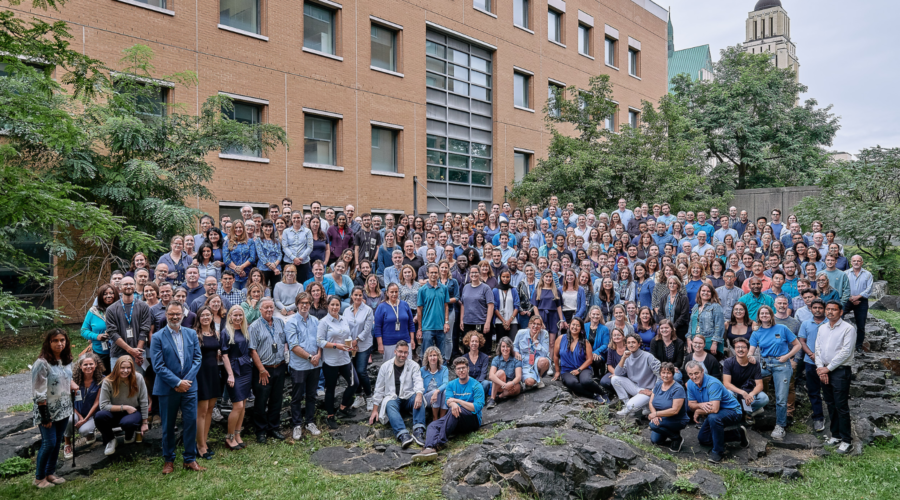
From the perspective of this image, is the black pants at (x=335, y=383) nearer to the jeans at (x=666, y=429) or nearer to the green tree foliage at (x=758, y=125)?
the jeans at (x=666, y=429)

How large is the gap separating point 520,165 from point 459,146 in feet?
12.7

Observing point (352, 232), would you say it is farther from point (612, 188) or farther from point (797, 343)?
point (612, 188)

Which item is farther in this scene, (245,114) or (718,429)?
(245,114)

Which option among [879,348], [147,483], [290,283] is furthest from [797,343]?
[147,483]

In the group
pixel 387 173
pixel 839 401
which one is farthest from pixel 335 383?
pixel 387 173

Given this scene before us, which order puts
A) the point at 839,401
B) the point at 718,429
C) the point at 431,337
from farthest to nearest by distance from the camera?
the point at 431,337
the point at 839,401
the point at 718,429

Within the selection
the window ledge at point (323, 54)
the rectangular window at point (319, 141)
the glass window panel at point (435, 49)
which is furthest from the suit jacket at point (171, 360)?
the glass window panel at point (435, 49)

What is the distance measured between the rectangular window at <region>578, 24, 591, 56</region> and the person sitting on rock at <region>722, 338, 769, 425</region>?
23676mm

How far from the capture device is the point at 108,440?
810cm

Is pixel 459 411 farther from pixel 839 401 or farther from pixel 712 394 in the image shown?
pixel 839 401

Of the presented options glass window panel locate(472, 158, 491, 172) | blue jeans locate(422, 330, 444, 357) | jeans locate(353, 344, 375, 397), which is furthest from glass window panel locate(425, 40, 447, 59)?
jeans locate(353, 344, 375, 397)

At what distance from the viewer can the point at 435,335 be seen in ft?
34.4

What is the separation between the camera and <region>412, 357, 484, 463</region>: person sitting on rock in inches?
339

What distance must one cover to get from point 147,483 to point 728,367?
8.29 m
